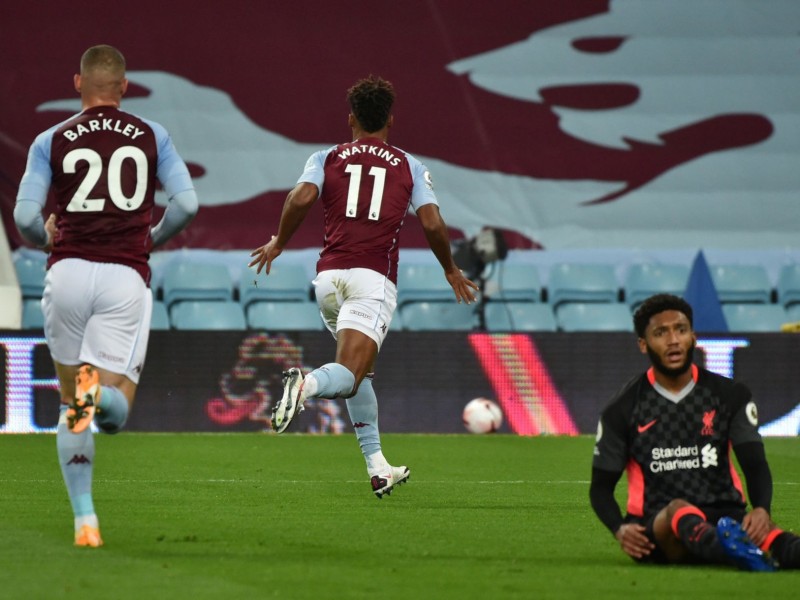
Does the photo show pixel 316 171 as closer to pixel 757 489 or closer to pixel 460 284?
pixel 460 284

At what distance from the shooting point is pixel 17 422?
1188cm

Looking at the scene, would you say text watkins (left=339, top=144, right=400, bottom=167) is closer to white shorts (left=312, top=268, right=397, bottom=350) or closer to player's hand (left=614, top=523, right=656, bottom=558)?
white shorts (left=312, top=268, right=397, bottom=350)

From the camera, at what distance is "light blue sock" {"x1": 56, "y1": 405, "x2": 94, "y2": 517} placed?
5.00 meters

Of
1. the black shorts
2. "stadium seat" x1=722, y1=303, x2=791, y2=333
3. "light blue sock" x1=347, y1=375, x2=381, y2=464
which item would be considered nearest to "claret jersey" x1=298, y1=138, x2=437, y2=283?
"light blue sock" x1=347, y1=375, x2=381, y2=464

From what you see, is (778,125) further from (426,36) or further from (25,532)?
(25,532)

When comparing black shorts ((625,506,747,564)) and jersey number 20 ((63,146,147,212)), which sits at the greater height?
jersey number 20 ((63,146,147,212))

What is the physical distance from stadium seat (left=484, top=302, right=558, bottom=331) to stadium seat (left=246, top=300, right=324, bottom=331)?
5.92ft

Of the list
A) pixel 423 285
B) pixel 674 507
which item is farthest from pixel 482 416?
pixel 674 507

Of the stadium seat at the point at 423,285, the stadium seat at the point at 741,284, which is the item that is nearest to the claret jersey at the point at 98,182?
the stadium seat at the point at 423,285

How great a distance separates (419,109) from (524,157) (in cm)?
126

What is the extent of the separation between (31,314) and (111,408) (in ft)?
30.2

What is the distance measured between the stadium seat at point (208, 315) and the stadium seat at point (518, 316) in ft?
8.35

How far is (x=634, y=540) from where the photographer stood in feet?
15.4

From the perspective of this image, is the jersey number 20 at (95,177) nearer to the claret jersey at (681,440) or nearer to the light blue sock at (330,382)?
the light blue sock at (330,382)
